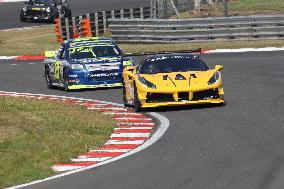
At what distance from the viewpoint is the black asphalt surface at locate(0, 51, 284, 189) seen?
1080cm

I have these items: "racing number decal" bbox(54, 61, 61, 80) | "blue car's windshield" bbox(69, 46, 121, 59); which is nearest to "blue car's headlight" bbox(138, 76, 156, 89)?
"blue car's windshield" bbox(69, 46, 121, 59)

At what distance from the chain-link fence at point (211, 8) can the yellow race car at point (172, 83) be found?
2076 cm

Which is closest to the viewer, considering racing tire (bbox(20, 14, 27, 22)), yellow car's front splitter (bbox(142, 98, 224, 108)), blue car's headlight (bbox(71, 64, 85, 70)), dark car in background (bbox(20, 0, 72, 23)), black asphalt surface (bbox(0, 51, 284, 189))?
black asphalt surface (bbox(0, 51, 284, 189))

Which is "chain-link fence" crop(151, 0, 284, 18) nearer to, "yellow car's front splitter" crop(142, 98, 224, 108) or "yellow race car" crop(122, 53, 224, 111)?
"yellow race car" crop(122, 53, 224, 111)

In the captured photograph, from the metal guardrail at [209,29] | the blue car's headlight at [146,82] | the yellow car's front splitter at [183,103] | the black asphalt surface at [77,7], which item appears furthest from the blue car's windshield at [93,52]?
the black asphalt surface at [77,7]

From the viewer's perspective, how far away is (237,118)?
1673 centimetres

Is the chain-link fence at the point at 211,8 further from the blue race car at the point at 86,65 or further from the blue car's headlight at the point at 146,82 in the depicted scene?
the blue car's headlight at the point at 146,82

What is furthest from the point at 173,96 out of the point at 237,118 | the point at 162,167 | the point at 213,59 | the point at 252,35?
the point at 252,35

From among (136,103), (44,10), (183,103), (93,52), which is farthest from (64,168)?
(44,10)

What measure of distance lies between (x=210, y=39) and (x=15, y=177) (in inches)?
1013

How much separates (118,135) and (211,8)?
2869cm

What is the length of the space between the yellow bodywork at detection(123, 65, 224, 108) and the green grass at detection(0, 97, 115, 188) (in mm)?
1012

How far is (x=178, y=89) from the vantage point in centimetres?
1845

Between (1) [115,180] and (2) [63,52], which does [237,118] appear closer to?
(1) [115,180]
